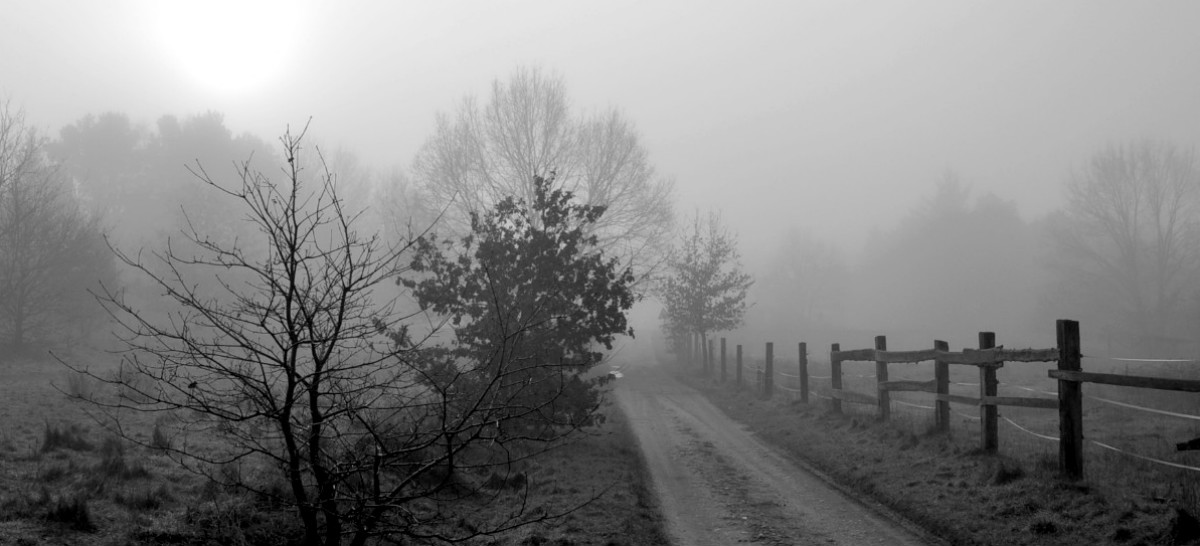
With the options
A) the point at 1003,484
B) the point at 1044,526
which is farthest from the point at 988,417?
the point at 1044,526

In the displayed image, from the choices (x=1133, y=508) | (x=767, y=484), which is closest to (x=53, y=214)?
(x=767, y=484)

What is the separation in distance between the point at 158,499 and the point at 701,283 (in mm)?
27316

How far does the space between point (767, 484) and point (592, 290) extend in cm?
514

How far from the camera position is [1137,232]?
1944 inches

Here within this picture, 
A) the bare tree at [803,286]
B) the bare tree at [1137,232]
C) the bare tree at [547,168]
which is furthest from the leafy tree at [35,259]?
the bare tree at [803,286]

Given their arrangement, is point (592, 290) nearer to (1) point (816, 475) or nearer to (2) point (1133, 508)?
(1) point (816, 475)

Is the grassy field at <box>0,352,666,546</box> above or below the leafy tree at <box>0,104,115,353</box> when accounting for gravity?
below

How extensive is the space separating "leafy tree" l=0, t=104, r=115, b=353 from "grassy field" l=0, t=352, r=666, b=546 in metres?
18.8

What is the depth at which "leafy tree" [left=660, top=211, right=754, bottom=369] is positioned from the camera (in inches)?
1325

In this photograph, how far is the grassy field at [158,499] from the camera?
6797mm

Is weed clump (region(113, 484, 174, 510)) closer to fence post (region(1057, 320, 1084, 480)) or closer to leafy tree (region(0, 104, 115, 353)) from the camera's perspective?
fence post (region(1057, 320, 1084, 480))

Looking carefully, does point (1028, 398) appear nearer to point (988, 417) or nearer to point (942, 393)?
point (988, 417)

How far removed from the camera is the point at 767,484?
11.3 m

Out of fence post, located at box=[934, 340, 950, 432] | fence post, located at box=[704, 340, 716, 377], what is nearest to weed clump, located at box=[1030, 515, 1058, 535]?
fence post, located at box=[934, 340, 950, 432]
